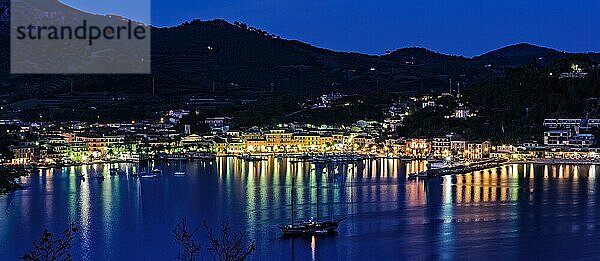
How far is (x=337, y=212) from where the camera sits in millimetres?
10602

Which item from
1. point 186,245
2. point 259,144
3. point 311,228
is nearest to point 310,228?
point 311,228

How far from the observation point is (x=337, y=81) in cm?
3669

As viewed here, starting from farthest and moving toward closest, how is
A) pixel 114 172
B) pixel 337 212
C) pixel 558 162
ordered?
pixel 558 162, pixel 114 172, pixel 337 212

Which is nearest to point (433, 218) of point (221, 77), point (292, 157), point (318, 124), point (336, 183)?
point (336, 183)

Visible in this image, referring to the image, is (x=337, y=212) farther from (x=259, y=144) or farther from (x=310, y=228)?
(x=259, y=144)

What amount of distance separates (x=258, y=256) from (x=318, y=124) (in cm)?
1752

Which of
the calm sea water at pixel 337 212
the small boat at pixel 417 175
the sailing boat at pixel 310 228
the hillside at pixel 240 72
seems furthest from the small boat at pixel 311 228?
the hillside at pixel 240 72

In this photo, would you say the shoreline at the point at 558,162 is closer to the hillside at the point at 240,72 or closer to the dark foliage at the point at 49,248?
the hillside at the point at 240,72

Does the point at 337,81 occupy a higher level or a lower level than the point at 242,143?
higher

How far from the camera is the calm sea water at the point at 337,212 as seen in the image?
8.44 meters

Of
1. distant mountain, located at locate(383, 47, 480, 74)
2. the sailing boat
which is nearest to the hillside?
distant mountain, located at locate(383, 47, 480, 74)

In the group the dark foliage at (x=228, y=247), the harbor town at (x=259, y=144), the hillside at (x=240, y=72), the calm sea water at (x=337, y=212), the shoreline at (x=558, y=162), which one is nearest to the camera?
the dark foliage at (x=228, y=247)

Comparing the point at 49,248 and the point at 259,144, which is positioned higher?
the point at 259,144

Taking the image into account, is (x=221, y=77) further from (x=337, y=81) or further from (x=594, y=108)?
(x=594, y=108)
